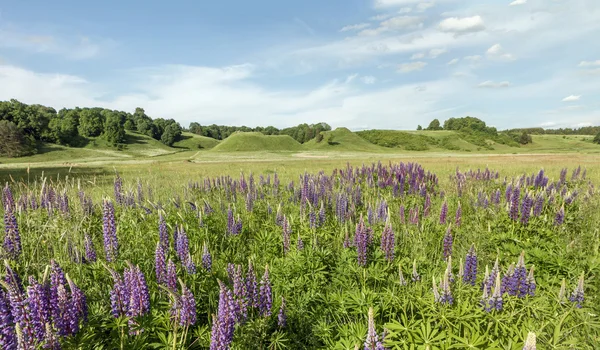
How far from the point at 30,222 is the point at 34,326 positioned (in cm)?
470

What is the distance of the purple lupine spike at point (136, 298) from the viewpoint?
273 cm

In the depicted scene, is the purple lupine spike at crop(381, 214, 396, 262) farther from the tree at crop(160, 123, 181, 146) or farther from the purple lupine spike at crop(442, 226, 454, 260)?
the tree at crop(160, 123, 181, 146)

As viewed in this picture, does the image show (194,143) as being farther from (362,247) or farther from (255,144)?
(362,247)

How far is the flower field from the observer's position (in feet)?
8.27

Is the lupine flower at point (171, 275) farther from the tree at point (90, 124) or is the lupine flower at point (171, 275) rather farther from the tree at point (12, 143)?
the tree at point (90, 124)

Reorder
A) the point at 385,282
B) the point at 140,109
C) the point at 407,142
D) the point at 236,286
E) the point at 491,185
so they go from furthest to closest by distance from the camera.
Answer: the point at 140,109 → the point at 407,142 → the point at 491,185 → the point at 385,282 → the point at 236,286

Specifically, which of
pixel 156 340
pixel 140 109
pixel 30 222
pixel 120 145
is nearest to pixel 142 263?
pixel 156 340

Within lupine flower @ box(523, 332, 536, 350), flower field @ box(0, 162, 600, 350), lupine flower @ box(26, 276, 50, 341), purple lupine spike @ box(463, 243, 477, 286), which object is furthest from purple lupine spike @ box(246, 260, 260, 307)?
purple lupine spike @ box(463, 243, 477, 286)

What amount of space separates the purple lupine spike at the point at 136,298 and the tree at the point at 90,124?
14504cm

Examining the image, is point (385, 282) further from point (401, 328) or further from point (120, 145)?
point (120, 145)

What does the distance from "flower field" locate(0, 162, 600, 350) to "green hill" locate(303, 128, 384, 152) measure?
315ft

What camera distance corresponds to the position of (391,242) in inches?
182

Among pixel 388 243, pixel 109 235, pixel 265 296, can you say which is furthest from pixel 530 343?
pixel 109 235

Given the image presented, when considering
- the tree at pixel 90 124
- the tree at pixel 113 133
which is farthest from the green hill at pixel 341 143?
the tree at pixel 90 124
